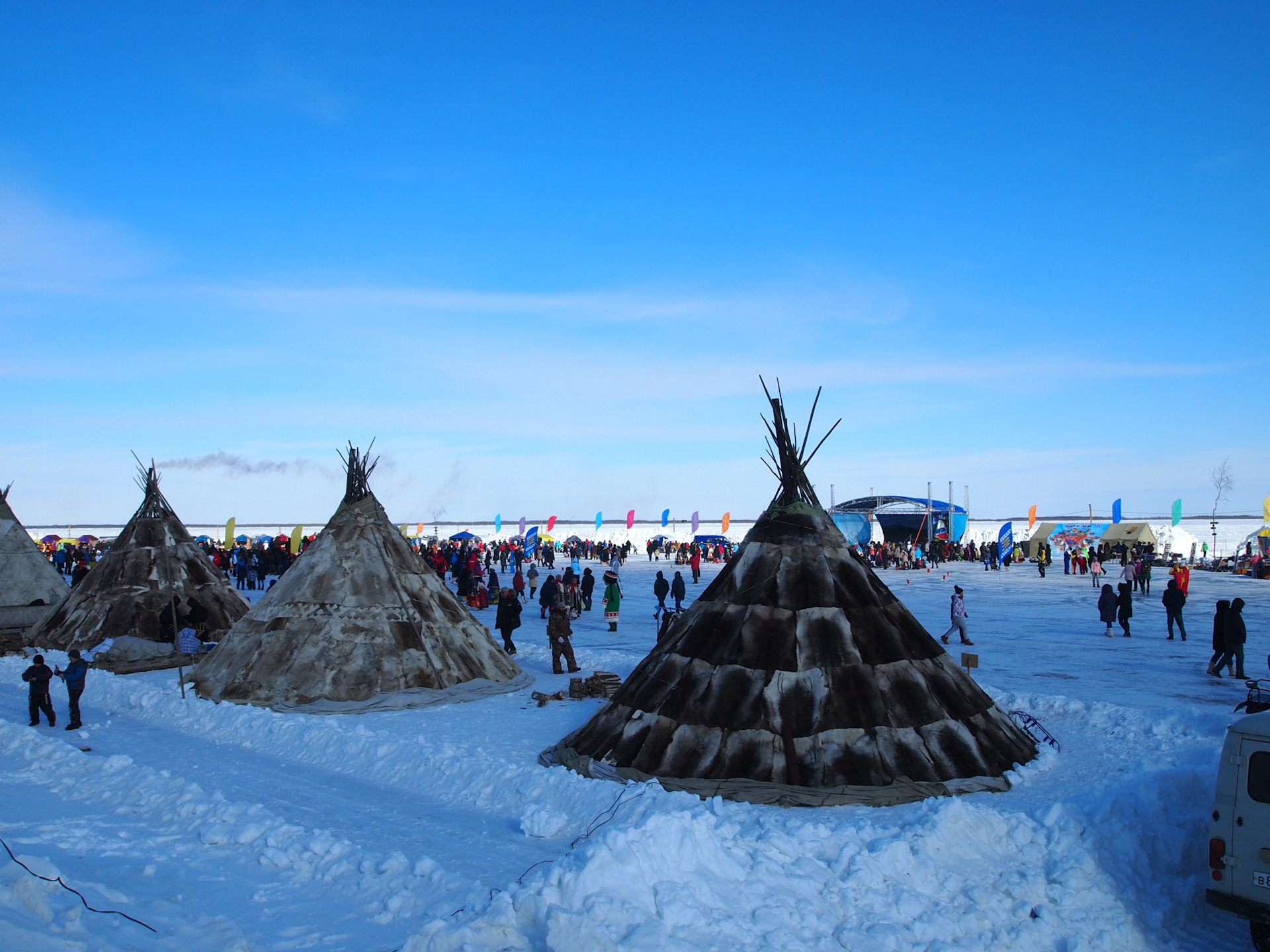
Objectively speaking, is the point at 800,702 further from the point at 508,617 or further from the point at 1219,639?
the point at 1219,639

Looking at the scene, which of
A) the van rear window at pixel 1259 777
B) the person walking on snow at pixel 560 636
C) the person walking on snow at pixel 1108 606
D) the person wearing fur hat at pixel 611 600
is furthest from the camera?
the person wearing fur hat at pixel 611 600

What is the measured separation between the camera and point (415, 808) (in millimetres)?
9289

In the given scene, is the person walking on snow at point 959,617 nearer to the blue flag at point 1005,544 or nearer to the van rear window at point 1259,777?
the van rear window at point 1259,777

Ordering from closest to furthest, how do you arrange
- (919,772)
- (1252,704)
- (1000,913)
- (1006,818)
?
1. (1000,913)
2. (1006,818)
3. (1252,704)
4. (919,772)

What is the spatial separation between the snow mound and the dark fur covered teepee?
1.30 metres

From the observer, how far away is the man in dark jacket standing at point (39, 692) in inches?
533

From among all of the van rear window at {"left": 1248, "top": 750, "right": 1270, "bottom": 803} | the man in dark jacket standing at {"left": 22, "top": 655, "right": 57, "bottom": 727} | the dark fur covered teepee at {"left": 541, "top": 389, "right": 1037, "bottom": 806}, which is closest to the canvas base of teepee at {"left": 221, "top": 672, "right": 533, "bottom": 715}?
the man in dark jacket standing at {"left": 22, "top": 655, "right": 57, "bottom": 727}

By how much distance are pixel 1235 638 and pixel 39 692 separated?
20.2 metres

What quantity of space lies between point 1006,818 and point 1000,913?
1273 mm

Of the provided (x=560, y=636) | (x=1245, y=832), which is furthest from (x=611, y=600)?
(x=1245, y=832)

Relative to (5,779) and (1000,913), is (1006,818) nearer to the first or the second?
(1000,913)

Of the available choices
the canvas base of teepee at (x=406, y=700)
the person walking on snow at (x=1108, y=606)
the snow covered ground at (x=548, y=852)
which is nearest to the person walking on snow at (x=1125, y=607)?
the person walking on snow at (x=1108, y=606)

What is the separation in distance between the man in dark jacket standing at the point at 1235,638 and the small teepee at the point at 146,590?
2103 cm

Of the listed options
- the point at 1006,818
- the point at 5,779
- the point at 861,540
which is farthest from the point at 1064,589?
the point at 5,779
